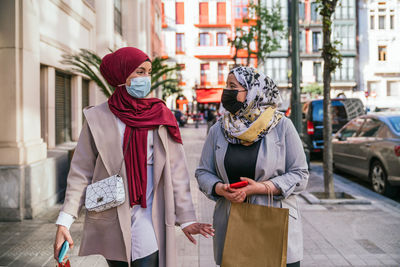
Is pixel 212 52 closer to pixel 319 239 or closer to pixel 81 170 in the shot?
pixel 319 239

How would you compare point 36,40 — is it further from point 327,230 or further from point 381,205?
point 381,205

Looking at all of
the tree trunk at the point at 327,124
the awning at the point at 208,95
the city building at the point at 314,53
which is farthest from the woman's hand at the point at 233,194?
the city building at the point at 314,53

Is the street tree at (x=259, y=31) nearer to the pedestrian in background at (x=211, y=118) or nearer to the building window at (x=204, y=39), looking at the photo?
the pedestrian in background at (x=211, y=118)

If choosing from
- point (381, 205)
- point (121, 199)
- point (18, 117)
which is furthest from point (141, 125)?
point (381, 205)

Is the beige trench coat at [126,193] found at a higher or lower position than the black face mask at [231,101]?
lower

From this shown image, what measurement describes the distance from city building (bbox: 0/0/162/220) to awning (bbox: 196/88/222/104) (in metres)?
39.9

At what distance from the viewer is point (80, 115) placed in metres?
10.5

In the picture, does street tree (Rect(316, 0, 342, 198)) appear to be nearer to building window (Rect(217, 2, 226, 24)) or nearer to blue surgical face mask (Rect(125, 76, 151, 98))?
blue surgical face mask (Rect(125, 76, 151, 98))

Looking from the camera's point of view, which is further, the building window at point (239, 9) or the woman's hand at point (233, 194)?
the building window at point (239, 9)

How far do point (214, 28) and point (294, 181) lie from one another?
168 feet

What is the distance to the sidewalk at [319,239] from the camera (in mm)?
4488

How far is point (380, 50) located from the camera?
50562 millimetres

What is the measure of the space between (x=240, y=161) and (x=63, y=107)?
7.87 meters

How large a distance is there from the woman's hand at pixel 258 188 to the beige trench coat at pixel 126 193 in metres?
0.41
